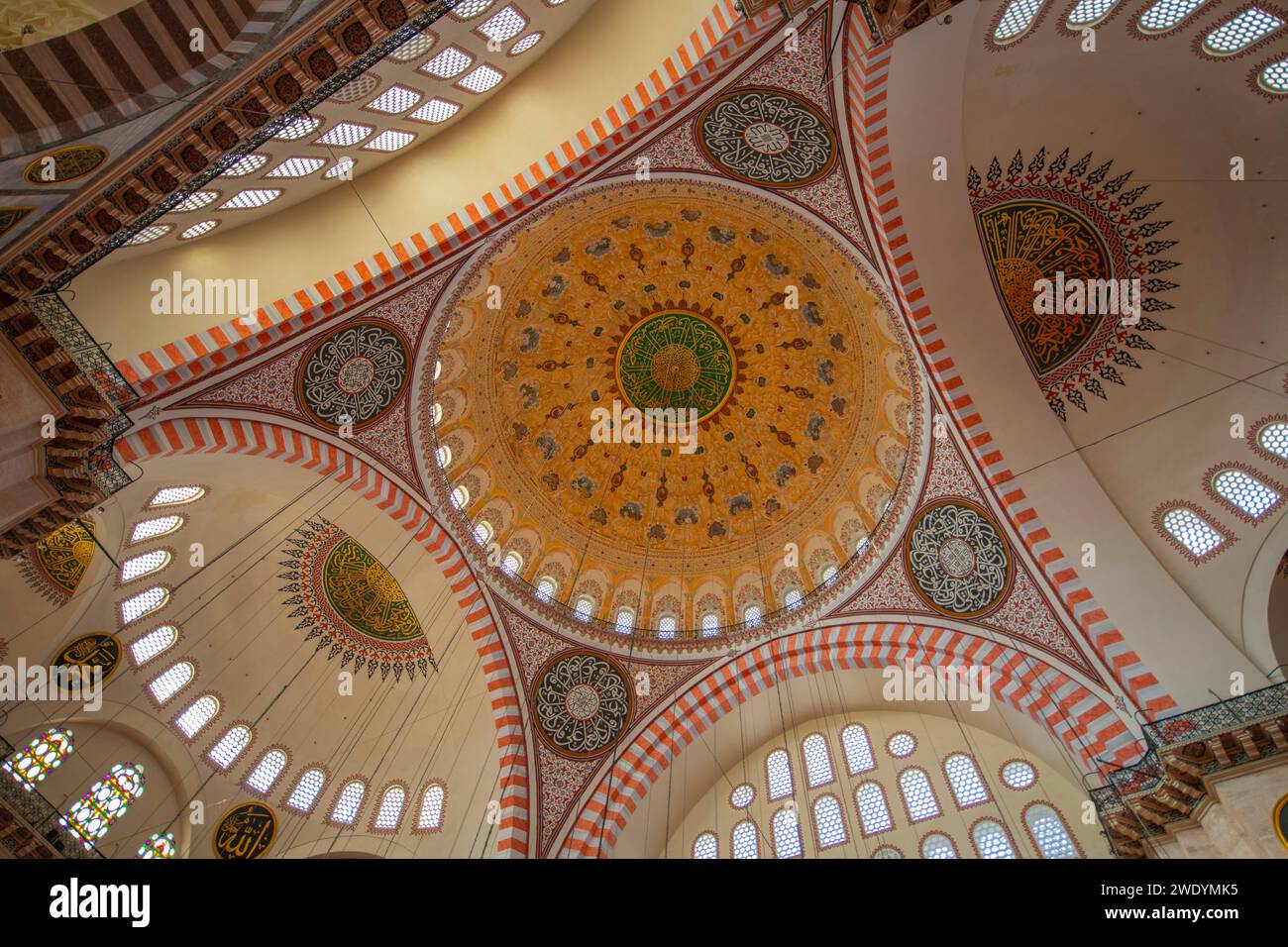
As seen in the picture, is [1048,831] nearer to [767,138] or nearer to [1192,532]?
[1192,532]

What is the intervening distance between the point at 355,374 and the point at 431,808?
7.42 metres

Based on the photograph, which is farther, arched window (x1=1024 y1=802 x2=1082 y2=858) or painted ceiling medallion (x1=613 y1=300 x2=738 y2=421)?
painted ceiling medallion (x1=613 y1=300 x2=738 y2=421)

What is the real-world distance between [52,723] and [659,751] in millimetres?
8694

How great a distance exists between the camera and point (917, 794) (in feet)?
34.5

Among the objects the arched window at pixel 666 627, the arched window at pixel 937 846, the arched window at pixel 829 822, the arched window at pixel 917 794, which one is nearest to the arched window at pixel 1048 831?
the arched window at pixel 937 846

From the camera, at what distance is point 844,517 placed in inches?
463

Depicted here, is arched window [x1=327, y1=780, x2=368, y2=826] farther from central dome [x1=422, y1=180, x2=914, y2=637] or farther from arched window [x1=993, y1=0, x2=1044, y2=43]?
arched window [x1=993, y1=0, x2=1044, y2=43]

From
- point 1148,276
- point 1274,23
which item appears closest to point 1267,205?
point 1148,276

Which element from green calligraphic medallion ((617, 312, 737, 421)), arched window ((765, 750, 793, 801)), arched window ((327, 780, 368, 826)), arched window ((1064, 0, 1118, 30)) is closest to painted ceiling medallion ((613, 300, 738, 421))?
green calligraphic medallion ((617, 312, 737, 421))

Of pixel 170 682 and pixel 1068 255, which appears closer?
pixel 1068 255

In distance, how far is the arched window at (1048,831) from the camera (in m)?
9.02

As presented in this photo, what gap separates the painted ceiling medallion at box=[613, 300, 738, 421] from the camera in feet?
42.5

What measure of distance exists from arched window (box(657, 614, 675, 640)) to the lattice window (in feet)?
16.8

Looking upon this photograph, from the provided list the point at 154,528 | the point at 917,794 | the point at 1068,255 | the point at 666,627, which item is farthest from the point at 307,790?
the point at 1068,255
